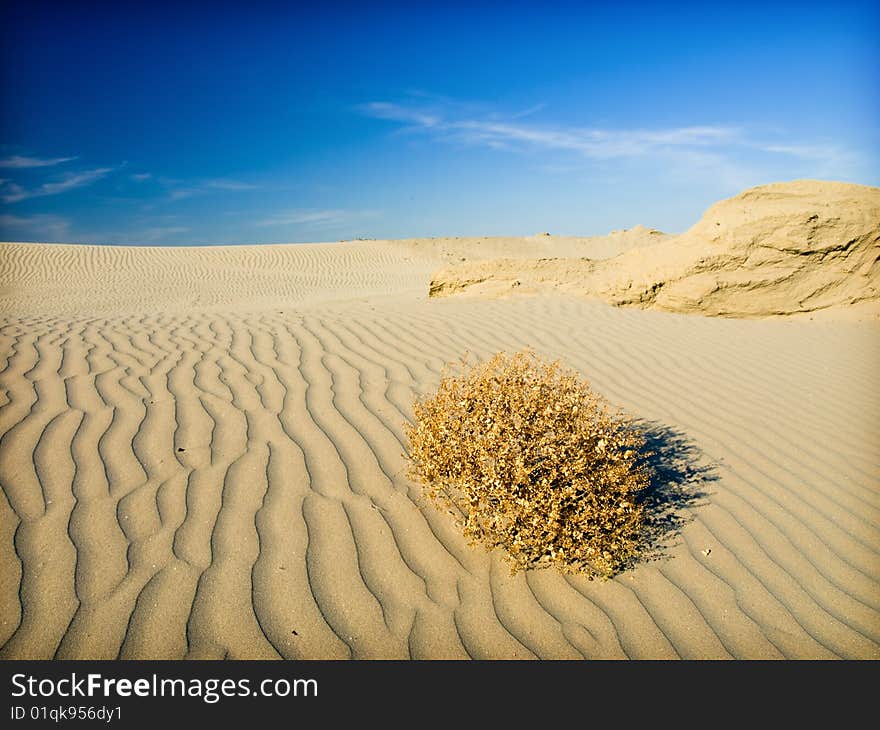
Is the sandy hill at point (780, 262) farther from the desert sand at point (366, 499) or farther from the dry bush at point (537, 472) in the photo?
the dry bush at point (537, 472)

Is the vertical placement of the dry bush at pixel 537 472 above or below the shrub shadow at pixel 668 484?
above

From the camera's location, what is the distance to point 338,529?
276 centimetres

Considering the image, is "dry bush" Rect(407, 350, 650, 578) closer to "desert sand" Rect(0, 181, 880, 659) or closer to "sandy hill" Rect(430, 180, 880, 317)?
"desert sand" Rect(0, 181, 880, 659)

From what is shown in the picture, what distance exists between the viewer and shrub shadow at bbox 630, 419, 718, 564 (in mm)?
2824

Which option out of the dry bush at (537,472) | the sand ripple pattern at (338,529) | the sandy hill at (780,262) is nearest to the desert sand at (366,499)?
the sand ripple pattern at (338,529)

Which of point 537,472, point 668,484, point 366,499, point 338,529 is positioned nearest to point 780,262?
point 668,484

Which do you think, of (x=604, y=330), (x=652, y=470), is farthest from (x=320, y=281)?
(x=652, y=470)

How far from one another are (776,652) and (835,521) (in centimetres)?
125

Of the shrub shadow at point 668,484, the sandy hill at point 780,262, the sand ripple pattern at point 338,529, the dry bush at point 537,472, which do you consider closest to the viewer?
the sand ripple pattern at point 338,529

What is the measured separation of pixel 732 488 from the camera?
131 inches

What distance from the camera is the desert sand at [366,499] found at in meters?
2.23

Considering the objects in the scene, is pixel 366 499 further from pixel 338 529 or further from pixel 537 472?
pixel 537 472

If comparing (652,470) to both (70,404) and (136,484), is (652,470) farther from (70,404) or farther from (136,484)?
(70,404)

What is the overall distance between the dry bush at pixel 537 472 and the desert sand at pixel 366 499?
0.16 meters
